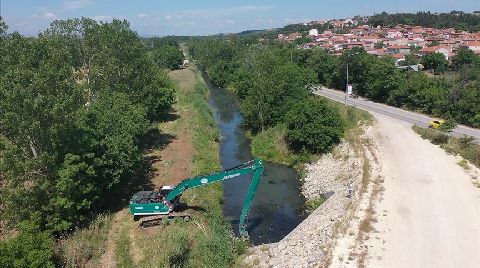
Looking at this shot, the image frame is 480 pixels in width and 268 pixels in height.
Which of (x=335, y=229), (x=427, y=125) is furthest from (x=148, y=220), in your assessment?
(x=427, y=125)

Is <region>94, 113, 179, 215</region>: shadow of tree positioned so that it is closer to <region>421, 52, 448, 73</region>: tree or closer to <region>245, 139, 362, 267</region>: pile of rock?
<region>245, 139, 362, 267</region>: pile of rock

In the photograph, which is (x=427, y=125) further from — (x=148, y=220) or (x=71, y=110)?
(x=71, y=110)

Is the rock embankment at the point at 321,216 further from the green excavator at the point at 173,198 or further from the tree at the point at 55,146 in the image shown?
the tree at the point at 55,146

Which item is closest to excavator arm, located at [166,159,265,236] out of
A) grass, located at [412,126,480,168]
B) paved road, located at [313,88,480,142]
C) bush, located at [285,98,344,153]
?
bush, located at [285,98,344,153]

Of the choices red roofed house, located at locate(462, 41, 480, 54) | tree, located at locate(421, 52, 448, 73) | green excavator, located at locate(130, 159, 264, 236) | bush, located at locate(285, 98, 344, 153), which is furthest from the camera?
red roofed house, located at locate(462, 41, 480, 54)

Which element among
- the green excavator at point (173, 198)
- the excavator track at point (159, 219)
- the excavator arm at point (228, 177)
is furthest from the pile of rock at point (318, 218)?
the excavator track at point (159, 219)

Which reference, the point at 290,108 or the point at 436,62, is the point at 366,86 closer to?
the point at 290,108

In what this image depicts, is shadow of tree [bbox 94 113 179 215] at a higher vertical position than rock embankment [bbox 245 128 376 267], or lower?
higher
